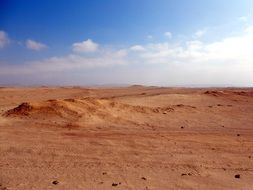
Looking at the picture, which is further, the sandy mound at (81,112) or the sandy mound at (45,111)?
the sandy mound at (45,111)

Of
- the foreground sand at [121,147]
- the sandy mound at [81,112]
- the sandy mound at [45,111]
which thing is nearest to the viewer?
the foreground sand at [121,147]

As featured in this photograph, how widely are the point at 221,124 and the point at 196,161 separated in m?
7.77

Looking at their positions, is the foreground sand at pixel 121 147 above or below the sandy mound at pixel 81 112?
below

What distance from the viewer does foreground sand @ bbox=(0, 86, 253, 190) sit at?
8.59 metres

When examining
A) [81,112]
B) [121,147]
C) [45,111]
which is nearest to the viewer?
[121,147]

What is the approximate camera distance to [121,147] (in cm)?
1179

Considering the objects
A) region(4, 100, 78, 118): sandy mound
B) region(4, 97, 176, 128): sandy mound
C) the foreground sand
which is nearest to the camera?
the foreground sand

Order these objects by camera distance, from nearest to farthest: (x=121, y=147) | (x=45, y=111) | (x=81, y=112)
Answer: (x=121, y=147) → (x=45, y=111) → (x=81, y=112)

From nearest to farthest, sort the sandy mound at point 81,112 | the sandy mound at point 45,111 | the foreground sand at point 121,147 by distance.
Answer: the foreground sand at point 121,147
the sandy mound at point 81,112
the sandy mound at point 45,111

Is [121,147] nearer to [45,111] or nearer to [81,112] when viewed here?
[81,112]

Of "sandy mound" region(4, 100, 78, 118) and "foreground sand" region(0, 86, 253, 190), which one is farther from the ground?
"sandy mound" region(4, 100, 78, 118)

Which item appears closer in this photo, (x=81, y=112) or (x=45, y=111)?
(x=45, y=111)

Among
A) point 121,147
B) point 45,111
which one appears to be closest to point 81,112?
point 45,111

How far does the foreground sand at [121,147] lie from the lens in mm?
8586
